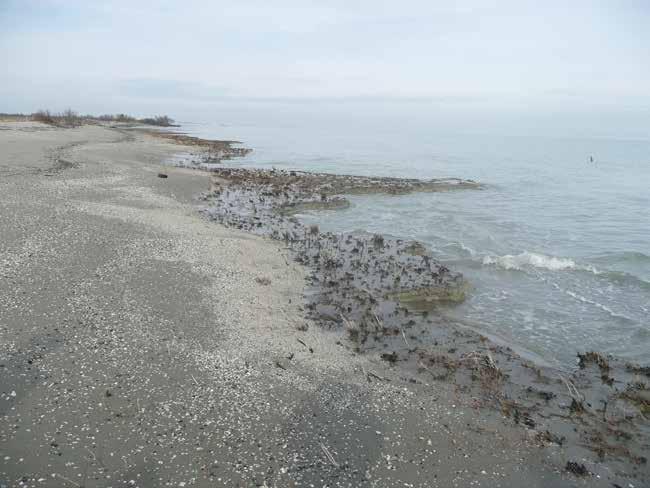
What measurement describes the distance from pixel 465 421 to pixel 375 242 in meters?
14.8

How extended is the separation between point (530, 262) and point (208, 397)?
18821 millimetres

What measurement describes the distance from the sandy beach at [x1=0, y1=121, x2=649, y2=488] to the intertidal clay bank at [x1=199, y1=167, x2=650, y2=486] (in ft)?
0.57

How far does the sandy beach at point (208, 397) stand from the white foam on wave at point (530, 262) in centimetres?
1088

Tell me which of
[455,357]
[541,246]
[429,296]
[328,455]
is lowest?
[328,455]

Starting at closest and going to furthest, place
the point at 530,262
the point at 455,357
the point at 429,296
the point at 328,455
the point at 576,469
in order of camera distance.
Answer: the point at 328,455 < the point at 576,469 < the point at 455,357 < the point at 429,296 < the point at 530,262

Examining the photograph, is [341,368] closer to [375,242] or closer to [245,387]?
[245,387]

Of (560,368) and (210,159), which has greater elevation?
(210,159)

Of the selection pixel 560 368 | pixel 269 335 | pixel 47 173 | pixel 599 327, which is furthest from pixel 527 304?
pixel 47 173

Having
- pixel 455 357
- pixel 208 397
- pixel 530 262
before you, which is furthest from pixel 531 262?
pixel 208 397

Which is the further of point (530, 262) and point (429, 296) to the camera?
point (530, 262)

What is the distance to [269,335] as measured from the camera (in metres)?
12.8

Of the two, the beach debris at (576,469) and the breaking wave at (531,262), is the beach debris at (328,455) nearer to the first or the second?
the beach debris at (576,469)

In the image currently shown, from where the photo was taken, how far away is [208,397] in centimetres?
967

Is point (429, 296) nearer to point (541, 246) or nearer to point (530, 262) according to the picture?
point (530, 262)
